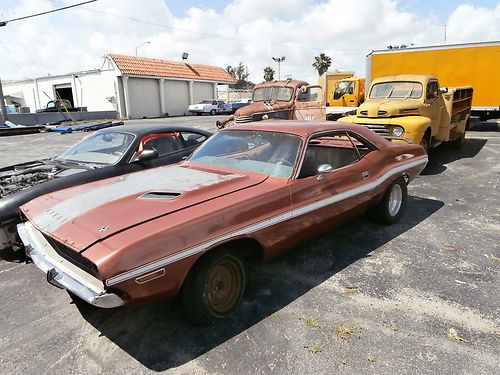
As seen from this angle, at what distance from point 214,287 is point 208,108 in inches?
1273

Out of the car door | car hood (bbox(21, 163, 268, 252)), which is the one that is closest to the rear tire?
the car door

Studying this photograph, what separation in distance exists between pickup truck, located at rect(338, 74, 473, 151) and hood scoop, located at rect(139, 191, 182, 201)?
611cm

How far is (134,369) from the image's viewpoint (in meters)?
2.55

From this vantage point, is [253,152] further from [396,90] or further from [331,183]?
[396,90]

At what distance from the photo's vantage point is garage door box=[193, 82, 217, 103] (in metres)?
38.6

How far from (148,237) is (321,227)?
6.32 ft

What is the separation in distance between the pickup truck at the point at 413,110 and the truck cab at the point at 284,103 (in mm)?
3002

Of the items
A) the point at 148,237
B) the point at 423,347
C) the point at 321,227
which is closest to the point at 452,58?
the point at 321,227

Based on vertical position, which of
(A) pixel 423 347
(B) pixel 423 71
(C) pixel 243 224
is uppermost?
(B) pixel 423 71

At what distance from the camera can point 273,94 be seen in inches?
510

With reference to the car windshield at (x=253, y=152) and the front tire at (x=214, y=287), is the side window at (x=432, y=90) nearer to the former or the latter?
the car windshield at (x=253, y=152)

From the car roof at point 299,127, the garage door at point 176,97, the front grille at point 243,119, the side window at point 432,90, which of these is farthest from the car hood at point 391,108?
the garage door at point 176,97

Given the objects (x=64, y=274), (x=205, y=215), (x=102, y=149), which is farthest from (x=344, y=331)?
(x=102, y=149)

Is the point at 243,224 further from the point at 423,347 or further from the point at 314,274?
the point at 423,347
